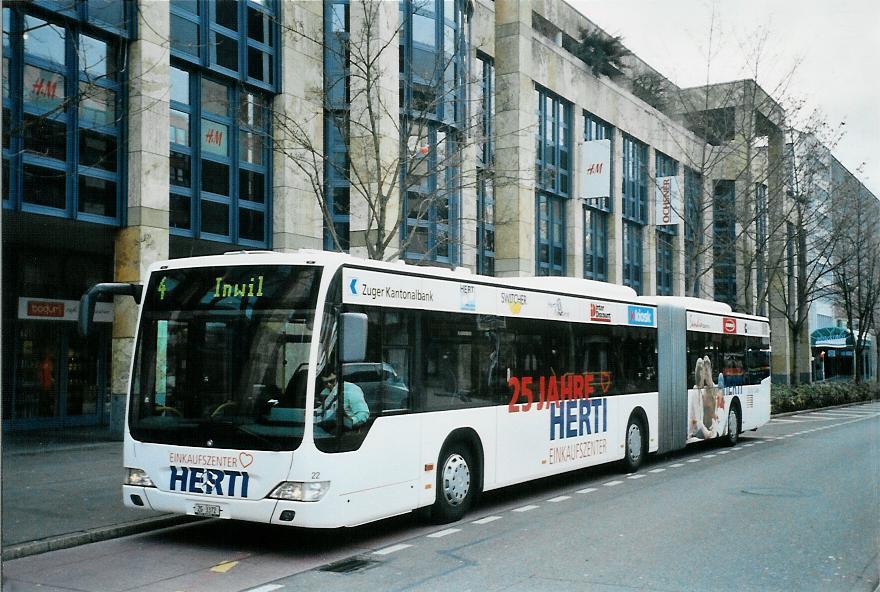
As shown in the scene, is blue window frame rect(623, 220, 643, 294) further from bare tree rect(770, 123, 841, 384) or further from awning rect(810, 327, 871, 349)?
awning rect(810, 327, 871, 349)

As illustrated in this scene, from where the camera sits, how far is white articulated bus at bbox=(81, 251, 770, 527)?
850cm

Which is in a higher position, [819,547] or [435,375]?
[435,375]

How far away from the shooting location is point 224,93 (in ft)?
65.5

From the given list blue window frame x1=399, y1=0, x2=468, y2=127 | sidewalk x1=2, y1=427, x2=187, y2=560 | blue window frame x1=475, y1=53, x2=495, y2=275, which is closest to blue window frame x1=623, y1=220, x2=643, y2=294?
blue window frame x1=475, y1=53, x2=495, y2=275

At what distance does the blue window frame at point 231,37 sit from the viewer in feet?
Answer: 61.7

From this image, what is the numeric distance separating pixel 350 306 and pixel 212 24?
12.5 meters

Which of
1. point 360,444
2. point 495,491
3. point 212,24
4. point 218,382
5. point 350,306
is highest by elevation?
point 212,24

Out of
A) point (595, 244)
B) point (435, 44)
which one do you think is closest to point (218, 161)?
point (435, 44)

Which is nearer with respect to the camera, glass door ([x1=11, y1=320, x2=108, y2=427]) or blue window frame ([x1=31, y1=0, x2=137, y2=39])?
blue window frame ([x1=31, y1=0, x2=137, y2=39])

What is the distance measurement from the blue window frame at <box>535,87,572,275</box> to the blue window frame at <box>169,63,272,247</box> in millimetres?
12976

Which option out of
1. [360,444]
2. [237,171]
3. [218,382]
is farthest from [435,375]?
[237,171]

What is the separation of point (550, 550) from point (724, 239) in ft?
106

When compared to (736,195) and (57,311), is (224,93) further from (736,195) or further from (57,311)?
(736,195)

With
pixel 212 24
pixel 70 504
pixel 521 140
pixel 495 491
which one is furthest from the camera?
pixel 521 140
